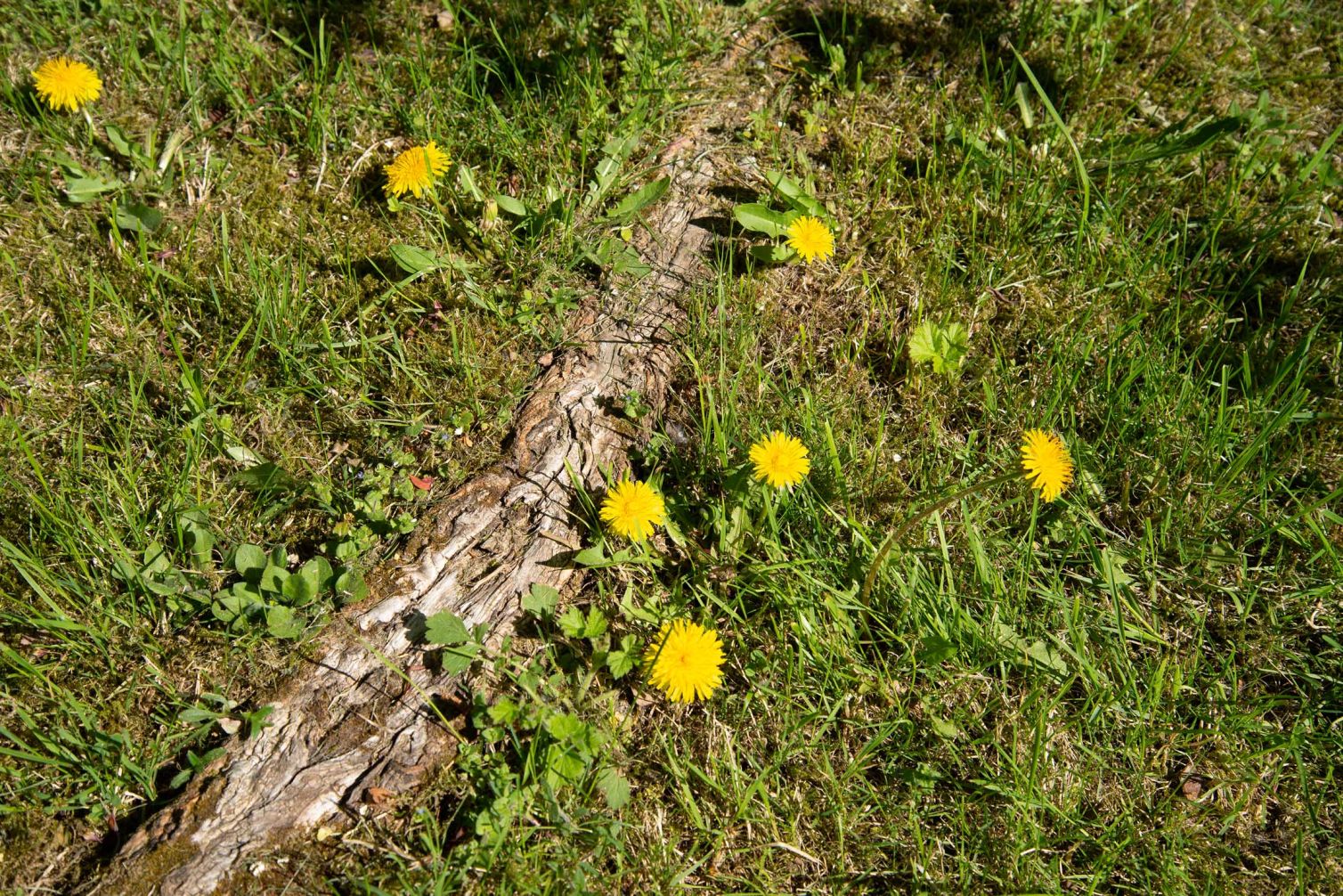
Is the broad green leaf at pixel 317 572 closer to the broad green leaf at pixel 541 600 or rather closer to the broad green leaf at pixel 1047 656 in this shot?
the broad green leaf at pixel 541 600

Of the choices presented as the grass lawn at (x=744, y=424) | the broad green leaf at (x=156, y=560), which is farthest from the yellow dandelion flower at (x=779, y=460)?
the broad green leaf at (x=156, y=560)

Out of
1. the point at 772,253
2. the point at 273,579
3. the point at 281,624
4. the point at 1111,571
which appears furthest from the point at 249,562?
the point at 1111,571

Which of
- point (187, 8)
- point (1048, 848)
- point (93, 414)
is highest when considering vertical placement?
point (187, 8)

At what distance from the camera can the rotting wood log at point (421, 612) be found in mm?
1934

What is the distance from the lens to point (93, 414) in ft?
8.05

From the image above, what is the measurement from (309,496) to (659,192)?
1412 millimetres

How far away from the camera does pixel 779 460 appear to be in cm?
227

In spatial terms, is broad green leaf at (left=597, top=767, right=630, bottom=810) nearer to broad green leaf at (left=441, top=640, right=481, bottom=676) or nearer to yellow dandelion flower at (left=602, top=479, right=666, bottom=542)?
broad green leaf at (left=441, top=640, right=481, bottom=676)

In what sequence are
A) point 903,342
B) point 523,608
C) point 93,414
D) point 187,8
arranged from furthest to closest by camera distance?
point 187,8
point 903,342
point 93,414
point 523,608

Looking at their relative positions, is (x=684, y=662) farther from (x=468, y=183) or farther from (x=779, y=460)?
(x=468, y=183)

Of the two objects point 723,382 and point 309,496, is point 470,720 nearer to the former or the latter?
point 309,496

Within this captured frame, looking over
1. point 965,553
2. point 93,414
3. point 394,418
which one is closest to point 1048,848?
point 965,553

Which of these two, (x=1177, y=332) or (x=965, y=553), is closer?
(x=965, y=553)

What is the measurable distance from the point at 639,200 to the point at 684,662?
151 cm
